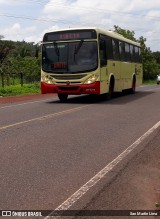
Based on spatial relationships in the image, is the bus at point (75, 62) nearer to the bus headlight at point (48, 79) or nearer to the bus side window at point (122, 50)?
the bus headlight at point (48, 79)

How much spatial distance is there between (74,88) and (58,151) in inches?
429

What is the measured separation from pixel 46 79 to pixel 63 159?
12.1 meters

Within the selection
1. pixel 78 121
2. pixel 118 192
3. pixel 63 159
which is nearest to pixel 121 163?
pixel 63 159

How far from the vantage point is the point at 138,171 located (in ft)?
22.0

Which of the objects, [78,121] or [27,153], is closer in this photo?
[27,153]

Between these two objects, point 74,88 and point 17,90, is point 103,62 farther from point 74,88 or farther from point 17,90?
point 17,90

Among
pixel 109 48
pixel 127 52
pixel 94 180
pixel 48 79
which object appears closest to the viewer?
pixel 94 180

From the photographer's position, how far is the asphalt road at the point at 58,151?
5.45 meters

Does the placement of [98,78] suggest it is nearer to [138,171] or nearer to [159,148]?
[159,148]

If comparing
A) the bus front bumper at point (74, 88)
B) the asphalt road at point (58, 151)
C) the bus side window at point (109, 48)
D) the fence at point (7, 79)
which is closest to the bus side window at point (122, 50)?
the bus side window at point (109, 48)

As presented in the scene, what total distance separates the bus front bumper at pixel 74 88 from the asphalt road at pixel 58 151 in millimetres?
4347

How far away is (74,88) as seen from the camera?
1881 cm

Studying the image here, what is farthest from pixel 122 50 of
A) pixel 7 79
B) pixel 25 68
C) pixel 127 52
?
pixel 25 68

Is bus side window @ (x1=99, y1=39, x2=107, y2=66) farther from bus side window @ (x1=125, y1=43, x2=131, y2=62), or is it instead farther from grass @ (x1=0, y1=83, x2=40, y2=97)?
grass @ (x1=0, y1=83, x2=40, y2=97)
